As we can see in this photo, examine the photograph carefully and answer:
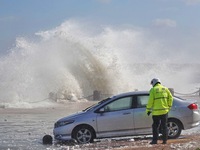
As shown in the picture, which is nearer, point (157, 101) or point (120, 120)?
point (157, 101)

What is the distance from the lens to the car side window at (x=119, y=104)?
13594mm

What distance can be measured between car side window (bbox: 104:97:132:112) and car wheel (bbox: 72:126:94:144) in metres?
0.81

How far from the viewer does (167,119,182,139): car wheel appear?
13.4 m

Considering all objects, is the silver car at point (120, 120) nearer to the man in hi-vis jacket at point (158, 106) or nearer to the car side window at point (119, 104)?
the car side window at point (119, 104)

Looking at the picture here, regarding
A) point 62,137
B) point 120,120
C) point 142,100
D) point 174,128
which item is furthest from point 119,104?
point 62,137

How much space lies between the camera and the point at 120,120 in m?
13.3

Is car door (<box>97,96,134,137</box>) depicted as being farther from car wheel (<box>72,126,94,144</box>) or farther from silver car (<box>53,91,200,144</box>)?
Result: car wheel (<box>72,126,94,144</box>)

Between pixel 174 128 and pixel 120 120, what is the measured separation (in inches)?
63.0

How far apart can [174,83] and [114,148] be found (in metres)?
39.4

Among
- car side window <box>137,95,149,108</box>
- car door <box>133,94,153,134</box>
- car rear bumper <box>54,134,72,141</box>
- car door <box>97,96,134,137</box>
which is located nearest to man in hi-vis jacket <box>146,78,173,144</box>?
car door <box>133,94,153,134</box>

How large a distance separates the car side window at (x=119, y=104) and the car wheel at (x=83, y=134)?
2.66 ft

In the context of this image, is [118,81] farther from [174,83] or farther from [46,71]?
[174,83]

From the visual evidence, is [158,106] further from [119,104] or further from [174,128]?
[119,104]

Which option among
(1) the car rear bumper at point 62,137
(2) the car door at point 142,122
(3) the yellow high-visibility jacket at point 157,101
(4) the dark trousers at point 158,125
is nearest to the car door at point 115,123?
(2) the car door at point 142,122
